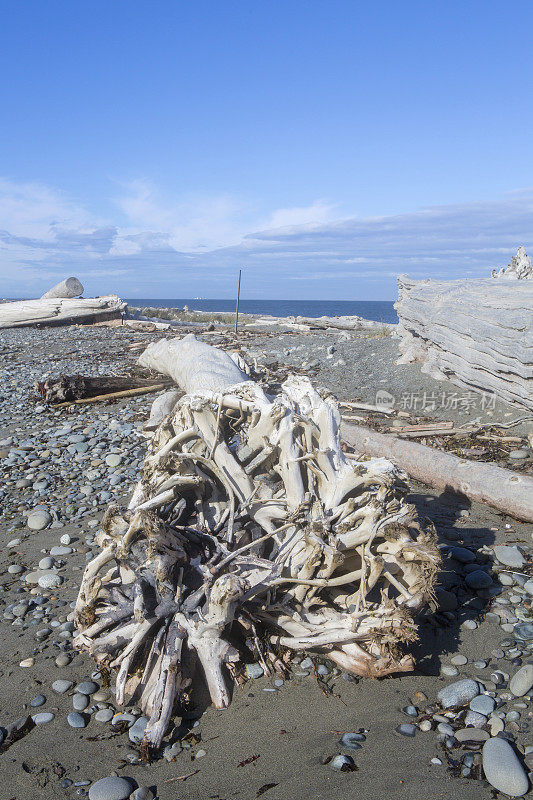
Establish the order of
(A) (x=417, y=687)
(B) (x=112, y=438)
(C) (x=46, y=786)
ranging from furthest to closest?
(B) (x=112, y=438) < (A) (x=417, y=687) < (C) (x=46, y=786)

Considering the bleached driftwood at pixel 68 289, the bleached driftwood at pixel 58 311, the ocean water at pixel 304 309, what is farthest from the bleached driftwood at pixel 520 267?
the ocean water at pixel 304 309

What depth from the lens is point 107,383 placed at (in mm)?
9906

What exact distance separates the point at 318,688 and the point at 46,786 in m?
1.43

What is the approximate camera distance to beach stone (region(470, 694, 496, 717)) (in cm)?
276

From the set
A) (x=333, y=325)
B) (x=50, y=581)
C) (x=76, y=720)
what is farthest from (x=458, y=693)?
(x=333, y=325)

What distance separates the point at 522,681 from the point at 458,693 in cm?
37

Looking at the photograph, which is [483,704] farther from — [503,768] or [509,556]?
[509,556]

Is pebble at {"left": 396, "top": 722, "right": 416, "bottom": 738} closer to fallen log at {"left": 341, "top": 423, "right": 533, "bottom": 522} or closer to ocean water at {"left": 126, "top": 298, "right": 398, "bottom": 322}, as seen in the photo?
fallen log at {"left": 341, "top": 423, "right": 533, "bottom": 522}

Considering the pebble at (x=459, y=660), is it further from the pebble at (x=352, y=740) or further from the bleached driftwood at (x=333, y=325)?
the bleached driftwood at (x=333, y=325)

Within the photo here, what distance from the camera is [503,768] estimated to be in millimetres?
2354

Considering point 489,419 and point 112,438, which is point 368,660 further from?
point 489,419

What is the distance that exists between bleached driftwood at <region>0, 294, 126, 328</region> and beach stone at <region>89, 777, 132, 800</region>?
20.6 meters

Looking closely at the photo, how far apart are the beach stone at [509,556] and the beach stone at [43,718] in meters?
3.46

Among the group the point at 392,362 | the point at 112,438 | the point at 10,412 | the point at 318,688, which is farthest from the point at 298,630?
the point at 392,362
